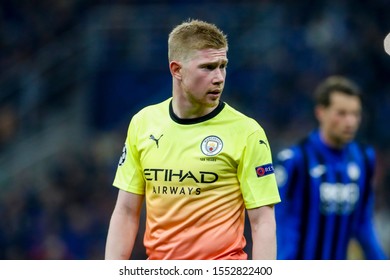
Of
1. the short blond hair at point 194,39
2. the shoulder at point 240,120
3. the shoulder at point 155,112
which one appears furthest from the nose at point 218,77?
the shoulder at point 155,112

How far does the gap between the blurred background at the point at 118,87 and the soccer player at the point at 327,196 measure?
5.97m

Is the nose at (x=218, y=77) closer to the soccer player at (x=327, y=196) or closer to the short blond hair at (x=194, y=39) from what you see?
the short blond hair at (x=194, y=39)

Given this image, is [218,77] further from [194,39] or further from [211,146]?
[211,146]

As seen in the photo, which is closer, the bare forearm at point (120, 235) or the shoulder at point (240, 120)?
the shoulder at point (240, 120)

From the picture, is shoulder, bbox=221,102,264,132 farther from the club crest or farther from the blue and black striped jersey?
the blue and black striped jersey

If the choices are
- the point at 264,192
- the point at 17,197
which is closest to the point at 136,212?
the point at 264,192

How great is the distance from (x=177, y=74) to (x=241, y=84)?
9871mm

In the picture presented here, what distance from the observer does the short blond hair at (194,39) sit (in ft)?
16.8

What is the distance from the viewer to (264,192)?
5105mm

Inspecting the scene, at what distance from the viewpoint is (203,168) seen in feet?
16.9

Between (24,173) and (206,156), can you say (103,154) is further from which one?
(206,156)

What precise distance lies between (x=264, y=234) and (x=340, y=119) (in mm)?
3191

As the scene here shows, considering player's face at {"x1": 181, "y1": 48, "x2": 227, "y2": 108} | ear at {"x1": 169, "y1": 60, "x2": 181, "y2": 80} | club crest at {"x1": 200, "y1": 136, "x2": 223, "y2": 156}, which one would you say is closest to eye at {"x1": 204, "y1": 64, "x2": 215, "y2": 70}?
player's face at {"x1": 181, "y1": 48, "x2": 227, "y2": 108}

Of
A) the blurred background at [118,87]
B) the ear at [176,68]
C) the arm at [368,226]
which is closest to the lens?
the ear at [176,68]
